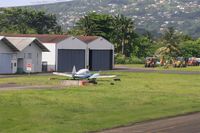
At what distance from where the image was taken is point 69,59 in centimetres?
10050

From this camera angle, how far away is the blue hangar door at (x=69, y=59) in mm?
99125

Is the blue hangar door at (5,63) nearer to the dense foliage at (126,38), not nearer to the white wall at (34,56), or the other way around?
the white wall at (34,56)

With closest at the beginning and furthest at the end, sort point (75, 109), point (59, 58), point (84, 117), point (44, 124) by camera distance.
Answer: point (44, 124) < point (84, 117) < point (75, 109) < point (59, 58)

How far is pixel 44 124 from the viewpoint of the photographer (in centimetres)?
2845

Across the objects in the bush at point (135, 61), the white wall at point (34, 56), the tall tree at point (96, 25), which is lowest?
the bush at point (135, 61)

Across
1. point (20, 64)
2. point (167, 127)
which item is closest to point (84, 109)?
point (167, 127)

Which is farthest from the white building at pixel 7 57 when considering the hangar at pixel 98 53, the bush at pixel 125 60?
the bush at pixel 125 60

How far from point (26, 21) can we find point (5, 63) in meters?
81.3

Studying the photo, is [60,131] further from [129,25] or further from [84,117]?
[129,25]

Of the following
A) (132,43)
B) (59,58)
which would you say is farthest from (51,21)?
(59,58)

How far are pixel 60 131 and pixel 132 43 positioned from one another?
12775 centimetres

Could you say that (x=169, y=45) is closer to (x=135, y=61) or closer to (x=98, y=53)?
(x=135, y=61)

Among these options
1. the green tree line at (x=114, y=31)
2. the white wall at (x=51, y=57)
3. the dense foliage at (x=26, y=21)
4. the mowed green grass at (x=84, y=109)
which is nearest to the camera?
the mowed green grass at (x=84, y=109)

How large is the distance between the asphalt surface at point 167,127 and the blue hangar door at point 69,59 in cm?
6694
